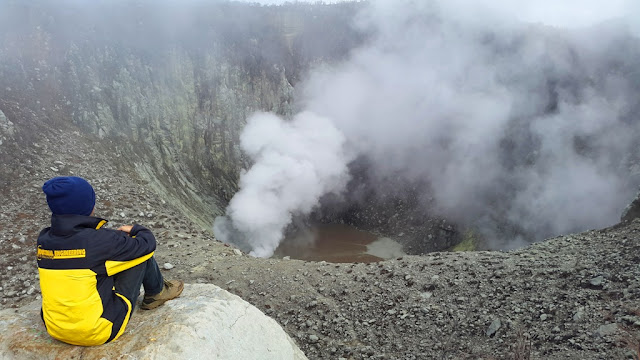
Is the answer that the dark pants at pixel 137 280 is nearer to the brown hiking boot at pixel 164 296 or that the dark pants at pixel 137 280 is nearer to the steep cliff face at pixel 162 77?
the brown hiking boot at pixel 164 296

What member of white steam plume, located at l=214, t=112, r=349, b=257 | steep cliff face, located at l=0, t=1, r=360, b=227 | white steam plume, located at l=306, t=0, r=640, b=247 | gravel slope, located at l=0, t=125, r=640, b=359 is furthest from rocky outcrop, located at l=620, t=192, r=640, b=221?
steep cliff face, located at l=0, t=1, r=360, b=227

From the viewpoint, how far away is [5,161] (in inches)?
527

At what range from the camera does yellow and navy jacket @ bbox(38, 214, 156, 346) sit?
3133 mm

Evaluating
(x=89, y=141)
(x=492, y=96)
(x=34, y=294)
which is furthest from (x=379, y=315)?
(x=492, y=96)

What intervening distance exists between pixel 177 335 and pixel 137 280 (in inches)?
26.3

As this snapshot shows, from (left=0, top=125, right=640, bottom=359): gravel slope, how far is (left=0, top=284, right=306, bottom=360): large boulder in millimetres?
3599

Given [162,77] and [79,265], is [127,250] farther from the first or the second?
[162,77]

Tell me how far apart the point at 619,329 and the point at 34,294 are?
12.1 metres

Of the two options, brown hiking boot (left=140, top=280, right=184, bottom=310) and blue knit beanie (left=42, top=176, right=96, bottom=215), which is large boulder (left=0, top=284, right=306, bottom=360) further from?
blue knit beanie (left=42, top=176, right=96, bottom=215)

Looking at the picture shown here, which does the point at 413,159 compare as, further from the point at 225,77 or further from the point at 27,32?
the point at 27,32

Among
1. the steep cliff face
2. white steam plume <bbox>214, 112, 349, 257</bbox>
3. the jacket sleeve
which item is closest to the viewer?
the jacket sleeve

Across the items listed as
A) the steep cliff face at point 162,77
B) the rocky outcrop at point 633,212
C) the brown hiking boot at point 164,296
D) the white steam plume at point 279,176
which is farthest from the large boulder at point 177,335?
the white steam plume at point 279,176

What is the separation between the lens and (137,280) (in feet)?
12.2

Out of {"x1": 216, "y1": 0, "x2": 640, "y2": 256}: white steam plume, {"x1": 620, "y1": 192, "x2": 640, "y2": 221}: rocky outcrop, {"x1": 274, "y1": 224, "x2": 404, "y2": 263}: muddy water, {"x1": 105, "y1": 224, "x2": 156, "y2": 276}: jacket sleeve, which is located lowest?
{"x1": 105, "y1": 224, "x2": 156, "y2": 276}: jacket sleeve
